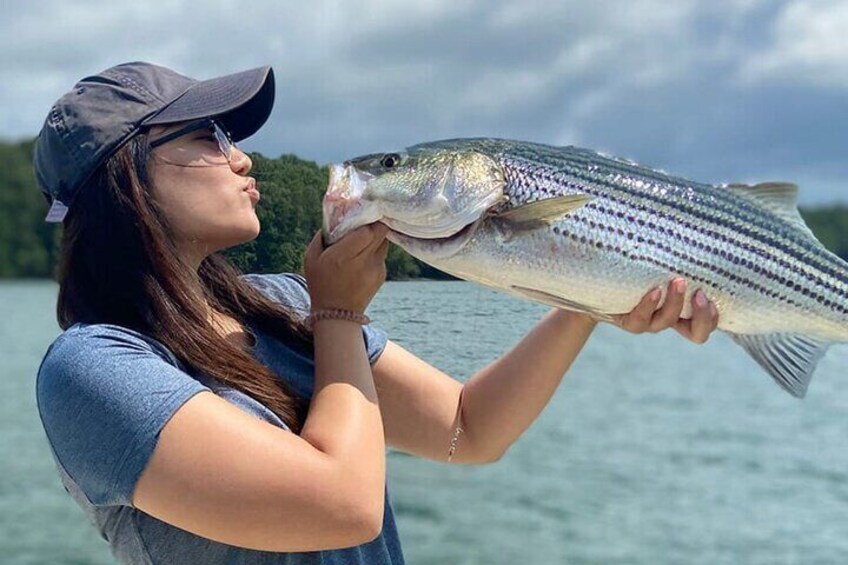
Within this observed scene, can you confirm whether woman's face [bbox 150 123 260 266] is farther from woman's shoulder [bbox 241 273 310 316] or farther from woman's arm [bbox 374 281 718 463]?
woman's arm [bbox 374 281 718 463]

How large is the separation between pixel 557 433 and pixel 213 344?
1679cm

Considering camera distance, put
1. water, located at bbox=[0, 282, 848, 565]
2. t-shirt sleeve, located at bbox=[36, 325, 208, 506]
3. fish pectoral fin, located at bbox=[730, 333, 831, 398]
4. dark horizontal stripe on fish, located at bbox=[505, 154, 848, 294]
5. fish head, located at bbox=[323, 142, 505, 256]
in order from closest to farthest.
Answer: t-shirt sleeve, located at bbox=[36, 325, 208, 506]
fish head, located at bbox=[323, 142, 505, 256]
dark horizontal stripe on fish, located at bbox=[505, 154, 848, 294]
fish pectoral fin, located at bbox=[730, 333, 831, 398]
water, located at bbox=[0, 282, 848, 565]

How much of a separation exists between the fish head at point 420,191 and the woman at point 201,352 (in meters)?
0.08

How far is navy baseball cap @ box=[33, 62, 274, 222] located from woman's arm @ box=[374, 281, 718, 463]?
808 mm

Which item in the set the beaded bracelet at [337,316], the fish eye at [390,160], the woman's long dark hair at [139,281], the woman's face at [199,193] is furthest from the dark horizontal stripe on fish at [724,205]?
the woman's long dark hair at [139,281]

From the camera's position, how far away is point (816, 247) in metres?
2.91

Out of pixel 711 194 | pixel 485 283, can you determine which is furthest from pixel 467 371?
pixel 711 194

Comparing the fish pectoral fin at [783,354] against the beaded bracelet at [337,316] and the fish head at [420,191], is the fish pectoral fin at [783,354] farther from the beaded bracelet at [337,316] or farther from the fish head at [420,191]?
the beaded bracelet at [337,316]

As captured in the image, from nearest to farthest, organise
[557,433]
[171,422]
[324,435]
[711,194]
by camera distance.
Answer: [171,422]
[324,435]
[711,194]
[557,433]

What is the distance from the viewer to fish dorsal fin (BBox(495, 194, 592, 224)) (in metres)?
2.60

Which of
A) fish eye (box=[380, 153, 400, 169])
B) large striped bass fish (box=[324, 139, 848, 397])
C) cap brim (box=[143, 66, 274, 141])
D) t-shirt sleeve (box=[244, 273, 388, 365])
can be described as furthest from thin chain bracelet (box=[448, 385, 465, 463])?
cap brim (box=[143, 66, 274, 141])

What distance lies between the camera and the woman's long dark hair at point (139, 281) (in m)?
2.24

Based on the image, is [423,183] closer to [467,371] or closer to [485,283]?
[485,283]

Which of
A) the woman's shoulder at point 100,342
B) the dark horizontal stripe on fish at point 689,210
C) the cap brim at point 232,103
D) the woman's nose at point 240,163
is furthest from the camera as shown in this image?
the dark horizontal stripe on fish at point 689,210
